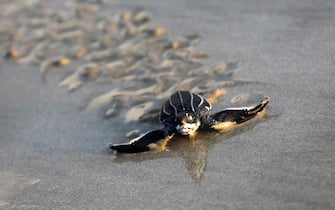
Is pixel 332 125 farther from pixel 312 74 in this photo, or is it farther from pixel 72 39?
pixel 72 39

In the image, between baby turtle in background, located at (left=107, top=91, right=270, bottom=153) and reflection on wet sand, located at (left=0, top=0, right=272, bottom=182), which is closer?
baby turtle in background, located at (left=107, top=91, right=270, bottom=153)

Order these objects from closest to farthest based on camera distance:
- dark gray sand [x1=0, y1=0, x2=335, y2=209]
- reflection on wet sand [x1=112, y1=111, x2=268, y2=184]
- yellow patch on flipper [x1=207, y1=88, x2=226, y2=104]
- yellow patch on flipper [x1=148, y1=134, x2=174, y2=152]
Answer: dark gray sand [x1=0, y1=0, x2=335, y2=209] < reflection on wet sand [x1=112, y1=111, x2=268, y2=184] < yellow patch on flipper [x1=148, y1=134, x2=174, y2=152] < yellow patch on flipper [x1=207, y1=88, x2=226, y2=104]

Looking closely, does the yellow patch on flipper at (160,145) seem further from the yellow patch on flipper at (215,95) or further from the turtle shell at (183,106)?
the yellow patch on flipper at (215,95)

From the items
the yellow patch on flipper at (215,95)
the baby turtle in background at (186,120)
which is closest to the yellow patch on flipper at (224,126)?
the baby turtle in background at (186,120)

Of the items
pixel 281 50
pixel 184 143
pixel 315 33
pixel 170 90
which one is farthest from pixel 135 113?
pixel 315 33

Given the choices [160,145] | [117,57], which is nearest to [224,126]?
[160,145]

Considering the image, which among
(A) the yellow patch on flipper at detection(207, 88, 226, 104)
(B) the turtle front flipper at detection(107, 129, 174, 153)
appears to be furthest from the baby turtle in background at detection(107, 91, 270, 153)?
(A) the yellow patch on flipper at detection(207, 88, 226, 104)

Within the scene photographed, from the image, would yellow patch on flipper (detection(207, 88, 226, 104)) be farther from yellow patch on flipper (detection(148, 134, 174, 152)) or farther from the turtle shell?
yellow patch on flipper (detection(148, 134, 174, 152))
